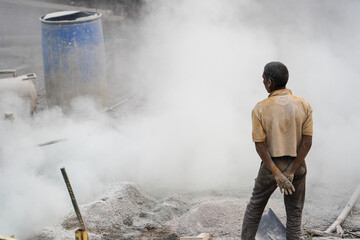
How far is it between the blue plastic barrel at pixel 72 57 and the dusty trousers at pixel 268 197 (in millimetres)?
4079

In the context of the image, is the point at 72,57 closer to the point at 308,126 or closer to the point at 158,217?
the point at 158,217

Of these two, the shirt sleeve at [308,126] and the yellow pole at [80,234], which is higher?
the shirt sleeve at [308,126]

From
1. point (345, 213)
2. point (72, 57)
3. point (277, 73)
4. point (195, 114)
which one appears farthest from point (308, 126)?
point (72, 57)

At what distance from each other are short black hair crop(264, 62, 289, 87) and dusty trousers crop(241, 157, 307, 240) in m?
0.51

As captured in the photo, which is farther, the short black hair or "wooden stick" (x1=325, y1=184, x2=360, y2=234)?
"wooden stick" (x1=325, y1=184, x2=360, y2=234)

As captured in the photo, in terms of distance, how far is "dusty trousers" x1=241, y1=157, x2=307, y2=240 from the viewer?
321cm

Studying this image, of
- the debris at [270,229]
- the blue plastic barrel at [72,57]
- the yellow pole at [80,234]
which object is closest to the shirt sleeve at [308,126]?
the debris at [270,229]

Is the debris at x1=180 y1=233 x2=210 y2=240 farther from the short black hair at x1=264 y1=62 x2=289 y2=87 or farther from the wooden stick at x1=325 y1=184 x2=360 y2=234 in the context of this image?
the short black hair at x1=264 y1=62 x2=289 y2=87

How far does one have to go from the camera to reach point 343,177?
5.12 meters

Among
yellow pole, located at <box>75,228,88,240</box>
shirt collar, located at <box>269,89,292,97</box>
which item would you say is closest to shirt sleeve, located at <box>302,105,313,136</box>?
shirt collar, located at <box>269,89,292,97</box>

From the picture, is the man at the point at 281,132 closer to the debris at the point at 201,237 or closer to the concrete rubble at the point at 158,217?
the debris at the point at 201,237

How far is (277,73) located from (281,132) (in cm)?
38

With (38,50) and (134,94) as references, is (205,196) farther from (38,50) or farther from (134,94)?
(38,50)

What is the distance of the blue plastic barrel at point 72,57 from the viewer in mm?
6578
